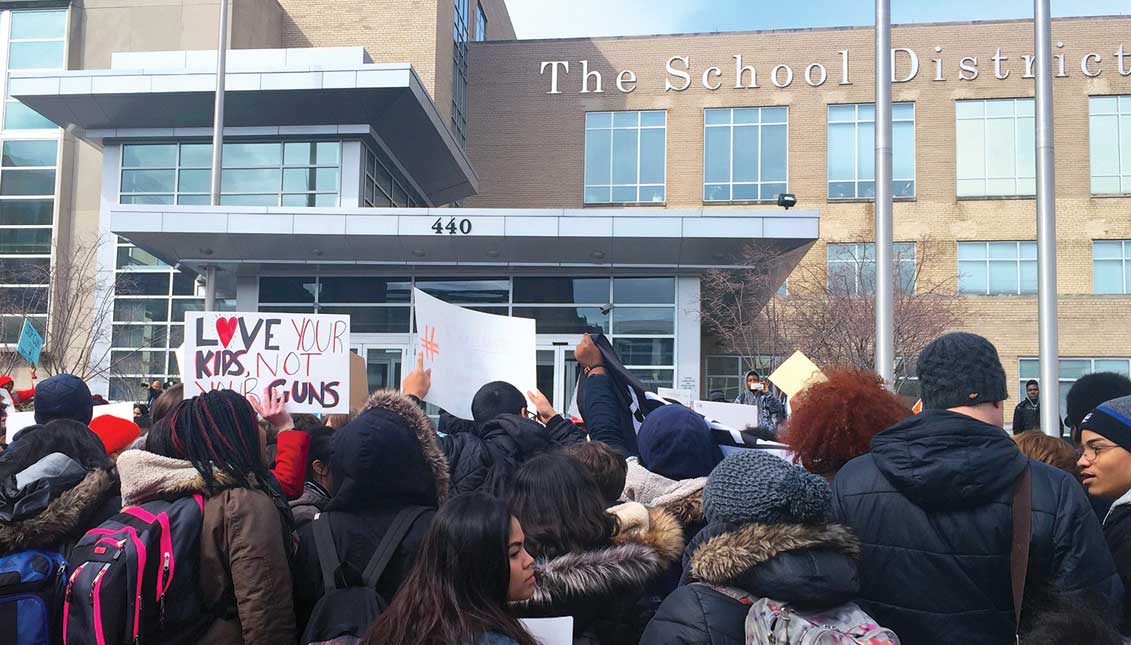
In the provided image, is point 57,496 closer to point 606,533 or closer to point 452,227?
point 606,533

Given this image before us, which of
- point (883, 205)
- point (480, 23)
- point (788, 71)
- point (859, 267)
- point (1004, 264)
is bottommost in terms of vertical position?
point (883, 205)

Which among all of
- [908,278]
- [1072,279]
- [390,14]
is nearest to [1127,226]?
[1072,279]

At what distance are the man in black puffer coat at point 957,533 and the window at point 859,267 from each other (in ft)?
90.8

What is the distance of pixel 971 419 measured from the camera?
289cm

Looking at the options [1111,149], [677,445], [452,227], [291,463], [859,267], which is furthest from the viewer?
[1111,149]

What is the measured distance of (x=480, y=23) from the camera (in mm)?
41500

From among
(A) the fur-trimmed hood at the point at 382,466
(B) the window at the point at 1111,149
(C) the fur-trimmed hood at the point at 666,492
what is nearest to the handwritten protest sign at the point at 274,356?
(C) the fur-trimmed hood at the point at 666,492

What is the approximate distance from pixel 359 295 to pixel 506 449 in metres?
18.0

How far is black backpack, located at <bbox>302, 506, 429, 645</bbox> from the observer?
3066 mm

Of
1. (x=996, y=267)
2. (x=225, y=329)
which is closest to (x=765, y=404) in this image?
(x=225, y=329)

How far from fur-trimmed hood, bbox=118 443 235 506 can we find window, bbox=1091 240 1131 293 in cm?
3919

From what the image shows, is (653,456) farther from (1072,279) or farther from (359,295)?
(1072,279)

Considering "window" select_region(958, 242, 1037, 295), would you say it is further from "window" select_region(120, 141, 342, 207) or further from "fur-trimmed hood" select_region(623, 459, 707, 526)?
"fur-trimmed hood" select_region(623, 459, 707, 526)

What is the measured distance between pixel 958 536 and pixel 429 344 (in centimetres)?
441
